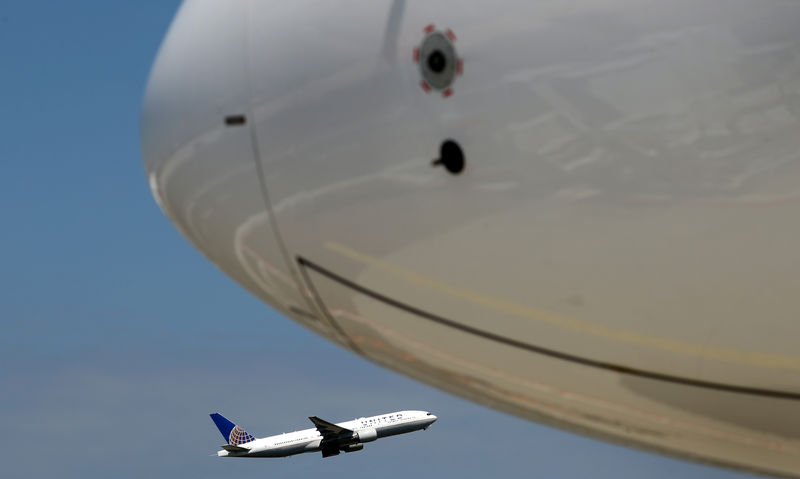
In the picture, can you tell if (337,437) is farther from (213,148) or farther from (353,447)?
(213,148)

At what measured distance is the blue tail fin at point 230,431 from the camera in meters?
81.8

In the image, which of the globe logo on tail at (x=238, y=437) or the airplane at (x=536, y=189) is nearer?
the airplane at (x=536, y=189)

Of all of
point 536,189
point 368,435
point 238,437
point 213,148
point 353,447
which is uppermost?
point 238,437

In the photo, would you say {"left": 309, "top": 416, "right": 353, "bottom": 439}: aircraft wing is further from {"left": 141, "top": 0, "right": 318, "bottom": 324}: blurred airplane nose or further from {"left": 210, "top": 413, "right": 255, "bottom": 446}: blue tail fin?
{"left": 141, "top": 0, "right": 318, "bottom": 324}: blurred airplane nose

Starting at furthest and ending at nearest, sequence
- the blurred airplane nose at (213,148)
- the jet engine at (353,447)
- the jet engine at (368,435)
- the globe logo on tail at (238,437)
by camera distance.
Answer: the globe logo on tail at (238,437) → the jet engine at (368,435) → the jet engine at (353,447) → the blurred airplane nose at (213,148)

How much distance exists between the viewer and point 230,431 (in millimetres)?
83312

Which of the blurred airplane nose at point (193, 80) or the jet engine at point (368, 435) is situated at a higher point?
the jet engine at point (368, 435)

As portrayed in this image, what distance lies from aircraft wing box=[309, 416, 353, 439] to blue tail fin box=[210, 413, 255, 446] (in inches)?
259

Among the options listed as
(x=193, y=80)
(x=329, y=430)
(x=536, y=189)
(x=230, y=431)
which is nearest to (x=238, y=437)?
(x=230, y=431)

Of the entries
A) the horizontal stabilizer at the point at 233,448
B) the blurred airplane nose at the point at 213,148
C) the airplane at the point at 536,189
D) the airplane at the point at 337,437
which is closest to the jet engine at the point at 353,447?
the airplane at the point at 337,437

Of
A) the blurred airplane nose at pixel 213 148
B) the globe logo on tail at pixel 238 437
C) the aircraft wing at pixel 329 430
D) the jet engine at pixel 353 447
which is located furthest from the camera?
the globe logo on tail at pixel 238 437

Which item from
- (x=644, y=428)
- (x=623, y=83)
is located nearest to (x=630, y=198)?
(x=623, y=83)

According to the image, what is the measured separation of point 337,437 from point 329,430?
71 centimetres

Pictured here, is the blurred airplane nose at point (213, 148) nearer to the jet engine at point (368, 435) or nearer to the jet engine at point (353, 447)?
the jet engine at point (353, 447)
